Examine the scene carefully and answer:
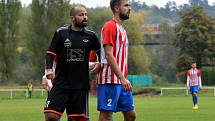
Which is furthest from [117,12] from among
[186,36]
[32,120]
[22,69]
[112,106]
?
[22,69]

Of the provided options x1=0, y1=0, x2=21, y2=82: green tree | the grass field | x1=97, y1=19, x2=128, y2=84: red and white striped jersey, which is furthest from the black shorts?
x1=0, y1=0, x2=21, y2=82: green tree

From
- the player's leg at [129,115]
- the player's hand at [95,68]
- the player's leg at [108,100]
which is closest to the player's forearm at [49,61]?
the player's hand at [95,68]

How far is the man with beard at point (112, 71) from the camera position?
9.30 meters

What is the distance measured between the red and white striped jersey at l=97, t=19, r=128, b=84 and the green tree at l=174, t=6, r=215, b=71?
214ft

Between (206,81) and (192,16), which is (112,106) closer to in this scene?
(206,81)

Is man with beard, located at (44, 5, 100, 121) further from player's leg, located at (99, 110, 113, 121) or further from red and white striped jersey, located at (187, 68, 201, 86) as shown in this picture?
red and white striped jersey, located at (187, 68, 201, 86)

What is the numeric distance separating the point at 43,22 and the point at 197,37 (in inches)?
758

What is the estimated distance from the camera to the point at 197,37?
245ft

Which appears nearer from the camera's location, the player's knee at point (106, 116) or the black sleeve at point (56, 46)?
the player's knee at point (106, 116)

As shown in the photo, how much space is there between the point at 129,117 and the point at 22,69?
297 ft

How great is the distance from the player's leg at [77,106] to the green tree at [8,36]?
66278mm

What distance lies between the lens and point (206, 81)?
69.5m

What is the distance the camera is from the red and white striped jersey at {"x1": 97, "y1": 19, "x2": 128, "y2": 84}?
9289 millimetres

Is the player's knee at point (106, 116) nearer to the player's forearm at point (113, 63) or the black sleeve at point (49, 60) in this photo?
the player's forearm at point (113, 63)
